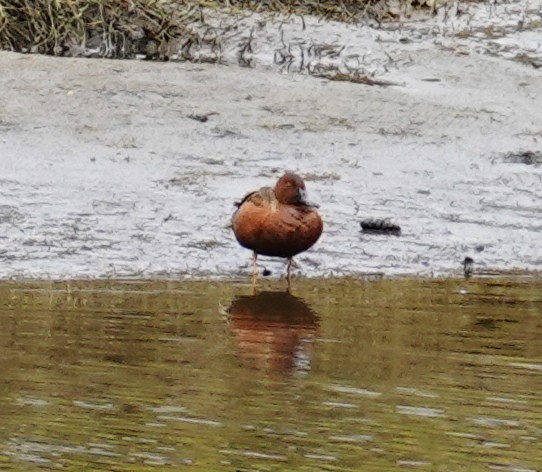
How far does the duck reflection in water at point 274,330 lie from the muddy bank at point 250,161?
0.84m

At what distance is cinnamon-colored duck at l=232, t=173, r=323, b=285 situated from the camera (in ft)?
26.9

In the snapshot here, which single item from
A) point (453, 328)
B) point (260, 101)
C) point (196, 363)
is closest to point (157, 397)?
point (196, 363)

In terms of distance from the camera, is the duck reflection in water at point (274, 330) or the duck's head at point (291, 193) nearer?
the duck reflection in water at point (274, 330)

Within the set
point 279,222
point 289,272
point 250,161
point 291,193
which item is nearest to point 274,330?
point 279,222

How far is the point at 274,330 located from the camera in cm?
711

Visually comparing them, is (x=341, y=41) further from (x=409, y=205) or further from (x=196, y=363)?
(x=196, y=363)

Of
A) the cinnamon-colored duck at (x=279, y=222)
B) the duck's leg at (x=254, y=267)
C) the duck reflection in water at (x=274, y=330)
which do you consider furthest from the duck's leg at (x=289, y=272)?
the duck reflection in water at (x=274, y=330)

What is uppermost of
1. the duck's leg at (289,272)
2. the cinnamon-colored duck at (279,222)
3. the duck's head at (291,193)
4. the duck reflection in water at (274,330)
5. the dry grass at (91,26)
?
the dry grass at (91,26)

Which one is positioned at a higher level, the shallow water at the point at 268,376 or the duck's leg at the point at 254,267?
the shallow water at the point at 268,376

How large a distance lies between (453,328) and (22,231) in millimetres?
2769

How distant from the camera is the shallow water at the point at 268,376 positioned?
5168 mm

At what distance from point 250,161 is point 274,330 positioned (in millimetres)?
3572

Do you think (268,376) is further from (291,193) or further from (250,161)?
(250,161)

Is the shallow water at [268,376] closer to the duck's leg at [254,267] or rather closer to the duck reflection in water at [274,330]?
the duck reflection in water at [274,330]
